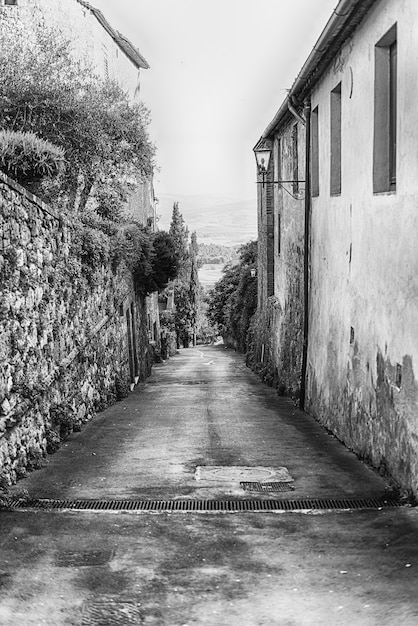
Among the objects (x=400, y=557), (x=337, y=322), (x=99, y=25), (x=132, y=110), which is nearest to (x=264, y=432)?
(x=337, y=322)

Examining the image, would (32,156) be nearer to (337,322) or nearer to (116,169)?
(337,322)

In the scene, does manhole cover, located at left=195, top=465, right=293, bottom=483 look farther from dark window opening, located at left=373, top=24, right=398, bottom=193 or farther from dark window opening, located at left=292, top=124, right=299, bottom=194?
dark window opening, located at left=292, top=124, right=299, bottom=194

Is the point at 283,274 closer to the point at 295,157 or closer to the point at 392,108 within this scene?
the point at 295,157

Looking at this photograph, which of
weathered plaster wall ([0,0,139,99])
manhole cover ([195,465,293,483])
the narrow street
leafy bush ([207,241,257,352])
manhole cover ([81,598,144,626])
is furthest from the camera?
leafy bush ([207,241,257,352])

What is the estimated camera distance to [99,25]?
27.8m

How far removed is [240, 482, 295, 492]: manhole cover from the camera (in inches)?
344

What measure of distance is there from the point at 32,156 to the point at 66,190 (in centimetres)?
654

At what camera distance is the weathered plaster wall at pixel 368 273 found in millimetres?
8281

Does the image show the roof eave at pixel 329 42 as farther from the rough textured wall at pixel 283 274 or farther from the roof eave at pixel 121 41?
the roof eave at pixel 121 41

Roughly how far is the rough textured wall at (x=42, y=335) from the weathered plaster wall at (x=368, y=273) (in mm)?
4075

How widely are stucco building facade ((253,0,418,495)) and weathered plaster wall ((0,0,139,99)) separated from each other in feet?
31.6

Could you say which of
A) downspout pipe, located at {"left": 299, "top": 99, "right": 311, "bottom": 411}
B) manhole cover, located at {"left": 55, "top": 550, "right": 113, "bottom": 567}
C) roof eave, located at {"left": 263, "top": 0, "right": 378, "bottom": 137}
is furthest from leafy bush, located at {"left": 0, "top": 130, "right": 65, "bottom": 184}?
manhole cover, located at {"left": 55, "top": 550, "right": 113, "bottom": 567}

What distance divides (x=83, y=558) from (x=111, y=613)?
113cm

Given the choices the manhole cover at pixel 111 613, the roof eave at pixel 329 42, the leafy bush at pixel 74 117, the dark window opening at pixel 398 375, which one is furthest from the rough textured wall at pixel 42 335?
the roof eave at pixel 329 42
